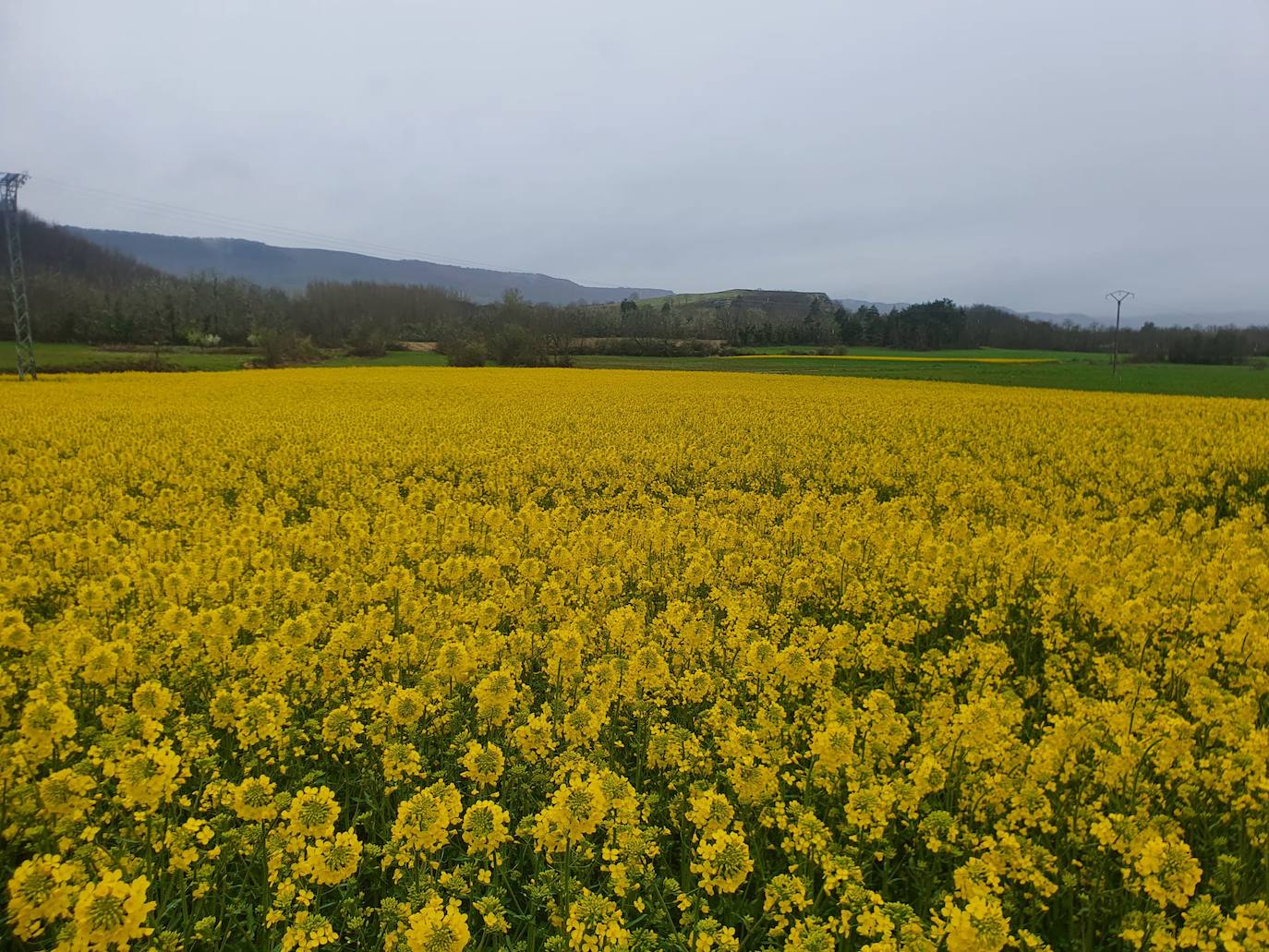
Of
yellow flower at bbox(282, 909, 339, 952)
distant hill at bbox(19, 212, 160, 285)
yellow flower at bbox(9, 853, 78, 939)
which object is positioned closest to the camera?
yellow flower at bbox(9, 853, 78, 939)

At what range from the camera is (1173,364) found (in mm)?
72125

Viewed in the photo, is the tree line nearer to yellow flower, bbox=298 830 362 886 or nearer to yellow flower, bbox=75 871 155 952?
yellow flower, bbox=298 830 362 886

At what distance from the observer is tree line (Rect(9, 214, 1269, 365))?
6662 centimetres

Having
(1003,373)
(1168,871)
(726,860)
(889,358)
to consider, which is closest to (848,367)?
(1003,373)

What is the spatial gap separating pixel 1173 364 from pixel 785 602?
91118 millimetres

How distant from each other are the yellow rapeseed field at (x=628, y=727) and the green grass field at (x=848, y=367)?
1644 inches

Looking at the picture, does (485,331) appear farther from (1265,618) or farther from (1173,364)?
(1173,364)

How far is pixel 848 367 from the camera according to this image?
6066cm

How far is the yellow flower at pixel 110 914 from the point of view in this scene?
6.61 feet

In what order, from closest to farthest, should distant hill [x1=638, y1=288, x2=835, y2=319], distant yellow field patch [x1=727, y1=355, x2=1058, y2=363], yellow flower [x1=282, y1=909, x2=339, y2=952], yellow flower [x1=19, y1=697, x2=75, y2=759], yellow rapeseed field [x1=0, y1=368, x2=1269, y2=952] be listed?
yellow flower [x1=282, y1=909, x2=339, y2=952] → yellow rapeseed field [x1=0, y1=368, x2=1269, y2=952] → yellow flower [x1=19, y1=697, x2=75, y2=759] → distant yellow field patch [x1=727, y1=355, x2=1058, y2=363] → distant hill [x1=638, y1=288, x2=835, y2=319]

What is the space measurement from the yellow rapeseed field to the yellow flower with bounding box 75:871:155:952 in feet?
0.03

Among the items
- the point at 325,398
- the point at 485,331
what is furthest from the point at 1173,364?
the point at 325,398

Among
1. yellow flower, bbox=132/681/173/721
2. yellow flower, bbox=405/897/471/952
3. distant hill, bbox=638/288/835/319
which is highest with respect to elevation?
distant hill, bbox=638/288/835/319

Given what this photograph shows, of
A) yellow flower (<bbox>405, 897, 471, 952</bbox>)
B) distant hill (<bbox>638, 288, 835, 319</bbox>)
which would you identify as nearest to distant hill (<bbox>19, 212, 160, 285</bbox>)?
distant hill (<bbox>638, 288, 835, 319</bbox>)
